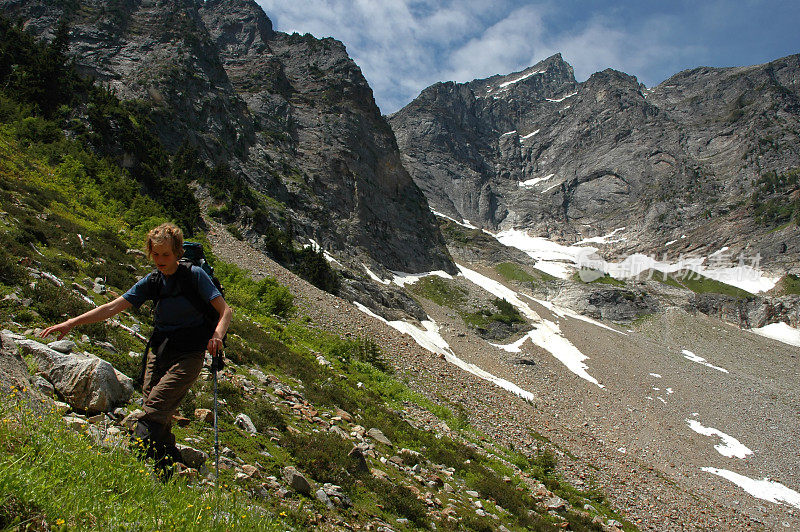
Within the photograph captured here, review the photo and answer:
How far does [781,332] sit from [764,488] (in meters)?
83.5

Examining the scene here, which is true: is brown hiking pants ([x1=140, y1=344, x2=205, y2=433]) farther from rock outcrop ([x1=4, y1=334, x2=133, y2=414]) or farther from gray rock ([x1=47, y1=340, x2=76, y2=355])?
gray rock ([x1=47, y1=340, x2=76, y2=355])

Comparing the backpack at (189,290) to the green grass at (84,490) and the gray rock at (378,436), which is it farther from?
the gray rock at (378,436)

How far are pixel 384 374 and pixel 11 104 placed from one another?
→ 28483 millimetres

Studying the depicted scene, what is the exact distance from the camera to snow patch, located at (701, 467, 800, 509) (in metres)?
31.2

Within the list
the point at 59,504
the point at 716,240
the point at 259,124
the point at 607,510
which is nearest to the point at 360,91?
the point at 259,124

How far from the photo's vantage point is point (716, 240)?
443 ft

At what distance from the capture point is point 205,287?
4.49m

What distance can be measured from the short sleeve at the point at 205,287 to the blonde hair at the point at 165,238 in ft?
0.95

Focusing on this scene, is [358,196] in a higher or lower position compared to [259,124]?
lower

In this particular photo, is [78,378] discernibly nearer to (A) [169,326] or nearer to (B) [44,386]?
(B) [44,386]

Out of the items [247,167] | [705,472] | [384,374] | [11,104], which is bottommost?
Answer: [705,472]

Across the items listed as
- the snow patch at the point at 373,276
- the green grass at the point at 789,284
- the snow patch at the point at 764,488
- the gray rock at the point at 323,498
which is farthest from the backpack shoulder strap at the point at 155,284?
the green grass at the point at 789,284

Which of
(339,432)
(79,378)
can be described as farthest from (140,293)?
(339,432)

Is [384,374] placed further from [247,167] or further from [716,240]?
[716,240]
